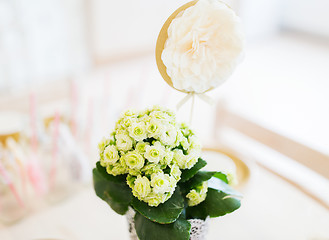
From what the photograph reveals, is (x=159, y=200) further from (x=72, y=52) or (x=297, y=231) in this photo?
(x=72, y=52)

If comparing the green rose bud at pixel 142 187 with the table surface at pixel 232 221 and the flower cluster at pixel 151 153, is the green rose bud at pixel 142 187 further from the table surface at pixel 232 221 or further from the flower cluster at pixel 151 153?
the table surface at pixel 232 221

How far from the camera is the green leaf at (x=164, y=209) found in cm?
55

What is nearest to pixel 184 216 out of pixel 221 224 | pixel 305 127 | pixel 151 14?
pixel 221 224

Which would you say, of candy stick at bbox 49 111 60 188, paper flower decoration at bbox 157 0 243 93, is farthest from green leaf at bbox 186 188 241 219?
candy stick at bbox 49 111 60 188

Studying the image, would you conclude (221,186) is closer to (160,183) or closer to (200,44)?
(160,183)

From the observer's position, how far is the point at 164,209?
22.3 inches

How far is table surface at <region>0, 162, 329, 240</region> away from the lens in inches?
34.7

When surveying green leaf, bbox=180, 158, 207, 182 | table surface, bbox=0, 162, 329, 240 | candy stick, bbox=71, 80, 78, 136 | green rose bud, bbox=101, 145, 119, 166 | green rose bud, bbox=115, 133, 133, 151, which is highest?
green rose bud, bbox=115, 133, 133, 151

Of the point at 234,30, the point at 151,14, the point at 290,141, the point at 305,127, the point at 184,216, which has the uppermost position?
the point at 234,30

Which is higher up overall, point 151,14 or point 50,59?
point 151,14

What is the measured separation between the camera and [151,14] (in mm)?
4336

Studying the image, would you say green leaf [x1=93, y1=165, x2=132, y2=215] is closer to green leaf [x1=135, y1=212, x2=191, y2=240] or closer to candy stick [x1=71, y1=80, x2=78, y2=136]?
green leaf [x1=135, y1=212, x2=191, y2=240]

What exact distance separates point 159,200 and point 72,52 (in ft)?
11.8

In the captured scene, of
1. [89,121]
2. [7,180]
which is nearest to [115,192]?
[7,180]
